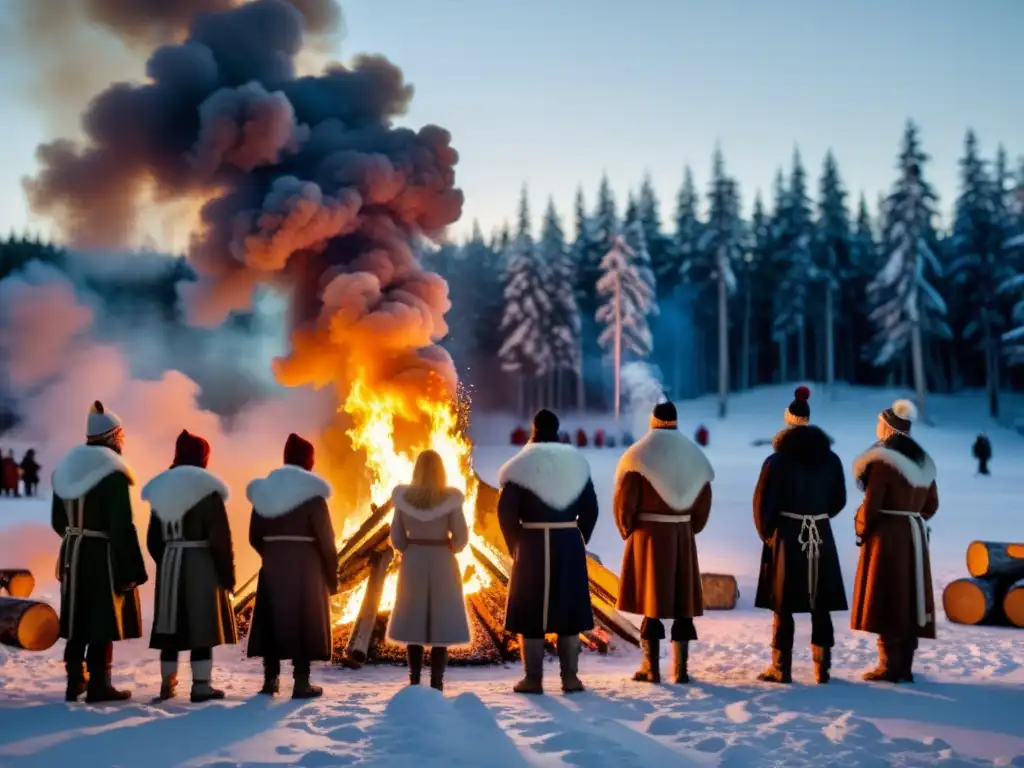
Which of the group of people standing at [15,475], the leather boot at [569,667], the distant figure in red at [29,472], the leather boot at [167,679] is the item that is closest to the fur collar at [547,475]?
the leather boot at [569,667]

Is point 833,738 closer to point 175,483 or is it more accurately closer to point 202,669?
point 202,669

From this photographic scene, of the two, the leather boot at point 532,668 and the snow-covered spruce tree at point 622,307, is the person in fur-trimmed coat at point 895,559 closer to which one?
the leather boot at point 532,668

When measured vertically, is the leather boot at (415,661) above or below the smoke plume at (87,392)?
below

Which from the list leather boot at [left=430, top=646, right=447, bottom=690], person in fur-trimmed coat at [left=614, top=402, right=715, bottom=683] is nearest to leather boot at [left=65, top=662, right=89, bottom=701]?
leather boot at [left=430, top=646, right=447, bottom=690]

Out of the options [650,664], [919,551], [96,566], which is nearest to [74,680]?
[96,566]

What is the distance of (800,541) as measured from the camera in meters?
7.62

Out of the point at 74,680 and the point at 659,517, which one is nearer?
the point at 74,680

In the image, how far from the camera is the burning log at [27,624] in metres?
9.20

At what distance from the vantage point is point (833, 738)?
19.1 feet

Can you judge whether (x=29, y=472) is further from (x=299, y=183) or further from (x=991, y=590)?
(x=991, y=590)

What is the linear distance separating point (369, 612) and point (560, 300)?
43820mm

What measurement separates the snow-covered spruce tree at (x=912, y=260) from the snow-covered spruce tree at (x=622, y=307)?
11.4m

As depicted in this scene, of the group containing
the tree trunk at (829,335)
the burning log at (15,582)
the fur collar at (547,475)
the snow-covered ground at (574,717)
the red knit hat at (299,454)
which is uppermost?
the tree trunk at (829,335)

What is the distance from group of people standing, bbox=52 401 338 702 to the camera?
704cm
